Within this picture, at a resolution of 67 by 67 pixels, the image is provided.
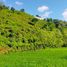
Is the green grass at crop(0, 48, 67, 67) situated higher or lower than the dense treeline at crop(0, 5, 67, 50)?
lower

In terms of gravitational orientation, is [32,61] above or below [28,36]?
below

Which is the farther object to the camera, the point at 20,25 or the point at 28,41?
the point at 20,25

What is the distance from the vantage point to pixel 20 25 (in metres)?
50.3

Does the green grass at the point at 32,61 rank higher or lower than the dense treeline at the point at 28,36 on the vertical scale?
lower

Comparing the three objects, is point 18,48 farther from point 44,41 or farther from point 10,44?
point 44,41

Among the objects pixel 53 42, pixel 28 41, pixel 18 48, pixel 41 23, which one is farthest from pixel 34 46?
pixel 41 23

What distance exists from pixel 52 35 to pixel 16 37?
11423 mm

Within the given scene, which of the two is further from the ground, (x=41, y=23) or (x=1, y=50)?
(x=41, y=23)

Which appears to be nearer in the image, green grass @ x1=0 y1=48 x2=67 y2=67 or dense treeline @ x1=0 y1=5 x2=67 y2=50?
green grass @ x1=0 y1=48 x2=67 y2=67

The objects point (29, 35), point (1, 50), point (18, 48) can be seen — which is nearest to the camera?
point (1, 50)

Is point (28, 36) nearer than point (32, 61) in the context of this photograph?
No

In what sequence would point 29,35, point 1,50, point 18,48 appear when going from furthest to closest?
point 29,35
point 18,48
point 1,50

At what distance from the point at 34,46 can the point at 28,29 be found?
22.5 ft

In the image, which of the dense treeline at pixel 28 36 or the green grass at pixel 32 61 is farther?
the dense treeline at pixel 28 36
